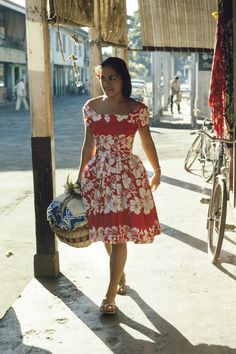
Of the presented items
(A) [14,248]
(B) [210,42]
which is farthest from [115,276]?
(B) [210,42]

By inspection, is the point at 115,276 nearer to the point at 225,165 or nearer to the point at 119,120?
the point at 119,120

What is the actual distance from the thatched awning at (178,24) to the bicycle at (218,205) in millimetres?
3688

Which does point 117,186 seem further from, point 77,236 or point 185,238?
point 185,238

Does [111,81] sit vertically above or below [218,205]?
above

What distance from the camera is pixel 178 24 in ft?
29.8

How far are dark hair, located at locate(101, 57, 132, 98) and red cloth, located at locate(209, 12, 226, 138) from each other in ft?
6.72

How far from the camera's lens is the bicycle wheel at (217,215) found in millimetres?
5012

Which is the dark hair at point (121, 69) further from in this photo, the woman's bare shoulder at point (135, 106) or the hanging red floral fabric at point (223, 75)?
the hanging red floral fabric at point (223, 75)

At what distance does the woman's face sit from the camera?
12.9 feet

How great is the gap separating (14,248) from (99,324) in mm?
2422

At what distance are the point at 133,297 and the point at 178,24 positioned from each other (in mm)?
5931

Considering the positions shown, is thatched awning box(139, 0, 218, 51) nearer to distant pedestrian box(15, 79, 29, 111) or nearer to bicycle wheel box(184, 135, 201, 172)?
bicycle wheel box(184, 135, 201, 172)

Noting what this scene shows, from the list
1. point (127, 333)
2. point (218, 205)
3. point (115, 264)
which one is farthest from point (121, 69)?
point (218, 205)

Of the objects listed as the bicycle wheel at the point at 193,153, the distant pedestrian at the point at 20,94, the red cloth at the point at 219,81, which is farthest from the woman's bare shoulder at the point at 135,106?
the distant pedestrian at the point at 20,94
